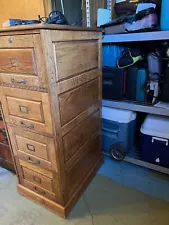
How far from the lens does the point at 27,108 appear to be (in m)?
0.99

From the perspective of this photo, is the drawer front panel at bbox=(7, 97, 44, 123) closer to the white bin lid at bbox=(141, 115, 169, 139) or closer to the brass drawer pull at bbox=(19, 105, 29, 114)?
the brass drawer pull at bbox=(19, 105, 29, 114)

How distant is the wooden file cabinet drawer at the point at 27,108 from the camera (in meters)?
0.93

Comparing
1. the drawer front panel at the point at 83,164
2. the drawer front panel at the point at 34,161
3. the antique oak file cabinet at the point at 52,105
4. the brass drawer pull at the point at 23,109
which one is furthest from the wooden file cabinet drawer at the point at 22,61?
the drawer front panel at the point at 83,164

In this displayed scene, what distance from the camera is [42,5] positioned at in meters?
1.62

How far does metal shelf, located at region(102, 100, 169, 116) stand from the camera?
127 centimetres

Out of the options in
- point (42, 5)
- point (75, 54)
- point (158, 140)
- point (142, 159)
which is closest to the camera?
point (75, 54)

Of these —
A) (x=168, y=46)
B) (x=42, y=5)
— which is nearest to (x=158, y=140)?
(x=168, y=46)

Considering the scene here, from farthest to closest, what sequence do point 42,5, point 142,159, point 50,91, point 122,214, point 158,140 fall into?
point 42,5 < point 142,159 < point 158,140 < point 122,214 < point 50,91

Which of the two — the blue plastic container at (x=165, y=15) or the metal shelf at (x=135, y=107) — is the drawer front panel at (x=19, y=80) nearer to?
the metal shelf at (x=135, y=107)

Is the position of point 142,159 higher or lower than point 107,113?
lower

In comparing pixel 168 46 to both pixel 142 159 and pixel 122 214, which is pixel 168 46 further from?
pixel 122 214

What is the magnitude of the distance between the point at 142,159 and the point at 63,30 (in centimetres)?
120

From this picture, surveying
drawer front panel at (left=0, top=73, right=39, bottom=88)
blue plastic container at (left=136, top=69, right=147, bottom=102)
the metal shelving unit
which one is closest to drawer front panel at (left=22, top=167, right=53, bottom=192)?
drawer front panel at (left=0, top=73, right=39, bottom=88)

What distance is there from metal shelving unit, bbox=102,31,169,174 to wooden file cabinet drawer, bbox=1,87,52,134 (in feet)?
2.24
